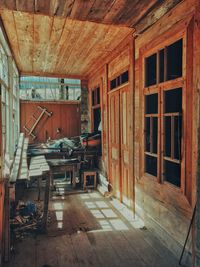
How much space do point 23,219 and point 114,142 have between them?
7.80 feet

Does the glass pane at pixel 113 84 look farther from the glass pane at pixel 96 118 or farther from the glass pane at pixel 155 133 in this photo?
the glass pane at pixel 96 118

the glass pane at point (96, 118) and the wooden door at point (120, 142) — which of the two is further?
the glass pane at point (96, 118)

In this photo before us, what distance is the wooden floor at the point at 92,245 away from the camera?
8.68 feet

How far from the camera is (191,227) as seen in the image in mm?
2379

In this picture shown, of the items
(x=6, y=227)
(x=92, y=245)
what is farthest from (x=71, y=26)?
(x=92, y=245)

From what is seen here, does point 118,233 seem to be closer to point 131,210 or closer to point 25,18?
point 131,210

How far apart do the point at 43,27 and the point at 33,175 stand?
241 cm

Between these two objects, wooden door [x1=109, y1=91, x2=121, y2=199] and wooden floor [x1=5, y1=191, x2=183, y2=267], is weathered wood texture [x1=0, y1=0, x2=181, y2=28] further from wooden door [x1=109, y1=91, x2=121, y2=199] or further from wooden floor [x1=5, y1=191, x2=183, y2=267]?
wooden floor [x1=5, y1=191, x2=183, y2=267]

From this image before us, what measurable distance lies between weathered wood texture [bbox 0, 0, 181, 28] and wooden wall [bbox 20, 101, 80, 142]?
521cm

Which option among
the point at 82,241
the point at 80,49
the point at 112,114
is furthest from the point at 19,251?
the point at 80,49

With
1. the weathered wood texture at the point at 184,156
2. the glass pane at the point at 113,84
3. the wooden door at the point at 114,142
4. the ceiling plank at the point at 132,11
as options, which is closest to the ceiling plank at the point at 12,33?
the ceiling plank at the point at 132,11

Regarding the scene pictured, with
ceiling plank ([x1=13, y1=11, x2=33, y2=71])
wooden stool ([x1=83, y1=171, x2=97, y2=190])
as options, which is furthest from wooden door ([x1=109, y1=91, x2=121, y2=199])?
ceiling plank ([x1=13, y1=11, x2=33, y2=71])

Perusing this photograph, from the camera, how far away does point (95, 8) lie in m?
2.92

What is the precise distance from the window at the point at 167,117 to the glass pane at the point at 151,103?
77 millimetres
